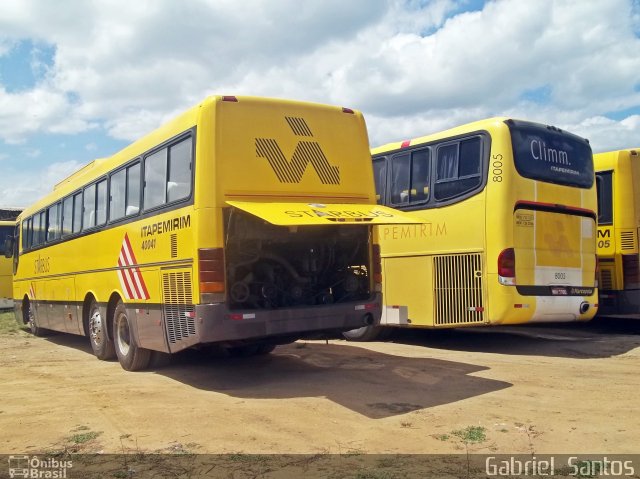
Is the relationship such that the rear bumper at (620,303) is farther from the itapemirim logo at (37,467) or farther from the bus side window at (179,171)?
the itapemirim logo at (37,467)

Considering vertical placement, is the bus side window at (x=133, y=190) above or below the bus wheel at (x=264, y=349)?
above

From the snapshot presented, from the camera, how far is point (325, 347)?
36.1ft

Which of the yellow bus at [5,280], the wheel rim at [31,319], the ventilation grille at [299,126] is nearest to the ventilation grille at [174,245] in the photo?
the ventilation grille at [299,126]

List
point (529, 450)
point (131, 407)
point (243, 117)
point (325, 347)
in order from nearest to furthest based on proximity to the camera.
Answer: point (529, 450), point (131, 407), point (243, 117), point (325, 347)

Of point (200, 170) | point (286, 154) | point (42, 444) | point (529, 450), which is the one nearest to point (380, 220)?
point (286, 154)

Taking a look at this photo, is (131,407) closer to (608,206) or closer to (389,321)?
(389,321)

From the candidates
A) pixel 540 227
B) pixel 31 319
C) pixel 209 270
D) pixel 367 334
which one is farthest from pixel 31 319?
pixel 540 227

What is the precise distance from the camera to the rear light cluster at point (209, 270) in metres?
7.05

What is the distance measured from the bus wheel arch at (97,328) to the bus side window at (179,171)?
307 centimetres

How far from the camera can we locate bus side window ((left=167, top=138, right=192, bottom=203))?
24.7 feet

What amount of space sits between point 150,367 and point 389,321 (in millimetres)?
4060

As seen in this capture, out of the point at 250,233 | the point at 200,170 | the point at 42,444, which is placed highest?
the point at 200,170

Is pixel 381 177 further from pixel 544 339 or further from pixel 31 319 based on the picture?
pixel 31 319

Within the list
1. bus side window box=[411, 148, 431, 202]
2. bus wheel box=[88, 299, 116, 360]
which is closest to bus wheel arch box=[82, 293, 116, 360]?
bus wheel box=[88, 299, 116, 360]
